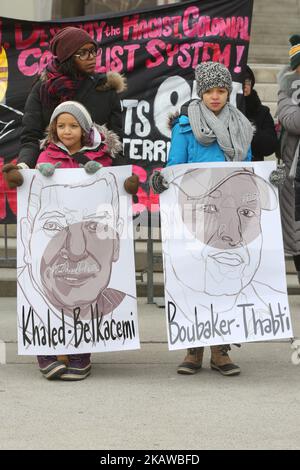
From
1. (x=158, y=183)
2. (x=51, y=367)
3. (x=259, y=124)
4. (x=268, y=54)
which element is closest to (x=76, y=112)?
(x=158, y=183)

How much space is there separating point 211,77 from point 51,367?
181 centimetres

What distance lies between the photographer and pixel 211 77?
6.06 m

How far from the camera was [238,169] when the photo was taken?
20.1ft

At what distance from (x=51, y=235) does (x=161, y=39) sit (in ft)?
9.37

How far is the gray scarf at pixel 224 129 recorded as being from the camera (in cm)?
608

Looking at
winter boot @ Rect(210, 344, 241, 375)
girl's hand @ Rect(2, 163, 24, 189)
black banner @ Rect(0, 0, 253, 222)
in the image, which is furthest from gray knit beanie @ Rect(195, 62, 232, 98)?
black banner @ Rect(0, 0, 253, 222)

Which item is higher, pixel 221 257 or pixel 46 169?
pixel 46 169

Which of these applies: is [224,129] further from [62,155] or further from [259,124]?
[259,124]

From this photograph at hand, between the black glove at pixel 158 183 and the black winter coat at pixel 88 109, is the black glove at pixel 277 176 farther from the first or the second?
the black winter coat at pixel 88 109

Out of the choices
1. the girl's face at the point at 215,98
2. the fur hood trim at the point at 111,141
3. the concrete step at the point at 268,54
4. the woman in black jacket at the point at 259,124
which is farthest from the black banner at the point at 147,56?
the concrete step at the point at 268,54

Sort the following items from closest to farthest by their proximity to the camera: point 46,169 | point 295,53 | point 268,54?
point 46,169, point 295,53, point 268,54

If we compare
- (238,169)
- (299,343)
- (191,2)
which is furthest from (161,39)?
(299,343)

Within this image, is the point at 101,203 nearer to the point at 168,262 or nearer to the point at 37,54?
the point at 168,262

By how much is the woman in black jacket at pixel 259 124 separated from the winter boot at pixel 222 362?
93.6 inches
